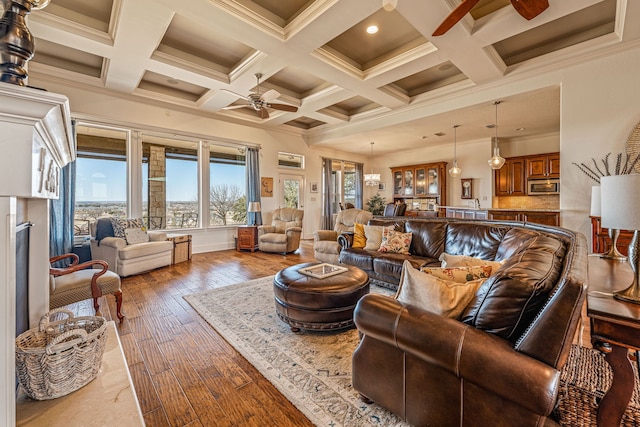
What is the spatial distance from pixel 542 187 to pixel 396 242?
5.75m

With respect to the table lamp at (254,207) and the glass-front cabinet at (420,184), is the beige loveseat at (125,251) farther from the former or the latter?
the glass-front cabinet at (420,184)

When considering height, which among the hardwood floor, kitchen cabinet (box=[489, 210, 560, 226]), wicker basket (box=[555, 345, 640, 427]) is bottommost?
the hardwood floor

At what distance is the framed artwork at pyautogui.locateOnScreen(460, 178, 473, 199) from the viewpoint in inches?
312

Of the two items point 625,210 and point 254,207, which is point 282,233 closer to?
point 254,207

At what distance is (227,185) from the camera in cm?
685

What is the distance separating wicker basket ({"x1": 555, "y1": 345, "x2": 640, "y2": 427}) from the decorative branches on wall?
2.90 m

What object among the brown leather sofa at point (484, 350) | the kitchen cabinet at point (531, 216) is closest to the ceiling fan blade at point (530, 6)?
the brown leather sofa at point (484, 350)

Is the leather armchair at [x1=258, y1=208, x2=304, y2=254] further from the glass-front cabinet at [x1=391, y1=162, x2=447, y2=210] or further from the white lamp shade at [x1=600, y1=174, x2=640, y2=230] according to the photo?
the white lamp shade at [x1=600, y1=174, x2=640, y2=230]

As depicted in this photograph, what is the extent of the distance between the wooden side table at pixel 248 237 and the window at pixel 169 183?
1.07m

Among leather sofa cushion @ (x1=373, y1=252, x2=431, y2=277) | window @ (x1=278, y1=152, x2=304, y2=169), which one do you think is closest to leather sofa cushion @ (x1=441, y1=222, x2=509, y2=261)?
leather sofa cushion @ (x1=373, y1=252, x2=431, y2=277)

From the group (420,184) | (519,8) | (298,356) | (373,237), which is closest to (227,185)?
(373,237)

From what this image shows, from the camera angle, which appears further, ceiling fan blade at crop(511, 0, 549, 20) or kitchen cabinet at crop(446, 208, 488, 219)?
kitchen cabinet at crop(446, 208, 488, 219)

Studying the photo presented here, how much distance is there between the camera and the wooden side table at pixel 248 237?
634cm

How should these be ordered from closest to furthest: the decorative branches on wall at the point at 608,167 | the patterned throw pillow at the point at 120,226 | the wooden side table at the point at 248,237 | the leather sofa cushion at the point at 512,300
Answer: the leather sofa cushion at the point at 512,300, the decorative branches on wall at the point at 608,167, the patterned throw pillow at the point at 120,226, the wooden side table at the point at 248,237
